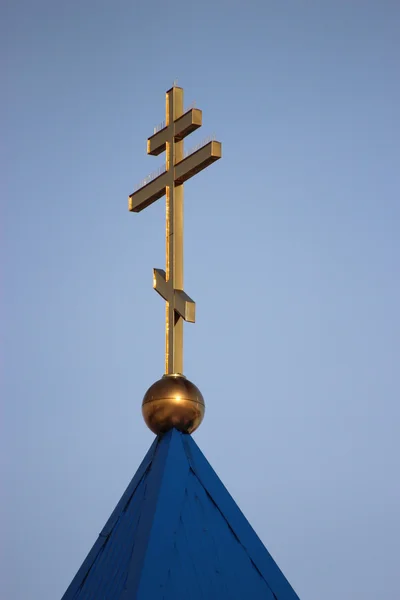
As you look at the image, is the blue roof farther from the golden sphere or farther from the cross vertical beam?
the cross vertical beam

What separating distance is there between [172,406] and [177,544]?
1217 mm

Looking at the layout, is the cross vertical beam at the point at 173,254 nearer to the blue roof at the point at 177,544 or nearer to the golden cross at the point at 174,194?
the golden cross at the point at 174,194

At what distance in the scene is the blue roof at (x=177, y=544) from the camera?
809 centimetres

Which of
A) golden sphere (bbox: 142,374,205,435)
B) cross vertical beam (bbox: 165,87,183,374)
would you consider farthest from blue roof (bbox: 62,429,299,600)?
cross vertical beam (bbox: 165,87,183,374)

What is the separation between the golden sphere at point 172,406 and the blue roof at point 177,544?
8cm

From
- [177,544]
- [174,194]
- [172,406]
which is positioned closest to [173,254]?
[174,194]

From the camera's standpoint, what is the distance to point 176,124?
9.94 metres

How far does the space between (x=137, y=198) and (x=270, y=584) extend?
3.22 meters

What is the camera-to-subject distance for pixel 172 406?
922cm

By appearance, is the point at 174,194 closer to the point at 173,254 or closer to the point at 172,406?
the point at 173,254

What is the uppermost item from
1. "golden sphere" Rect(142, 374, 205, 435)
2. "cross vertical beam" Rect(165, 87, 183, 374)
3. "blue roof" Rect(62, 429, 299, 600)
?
"cross vertical beam" Rect(165, 87, 183, 374)

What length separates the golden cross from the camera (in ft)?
30.9

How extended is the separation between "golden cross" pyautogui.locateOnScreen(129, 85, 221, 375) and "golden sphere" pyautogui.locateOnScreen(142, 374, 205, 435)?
0.13m

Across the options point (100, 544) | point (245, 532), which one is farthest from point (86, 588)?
point (245, 532)
